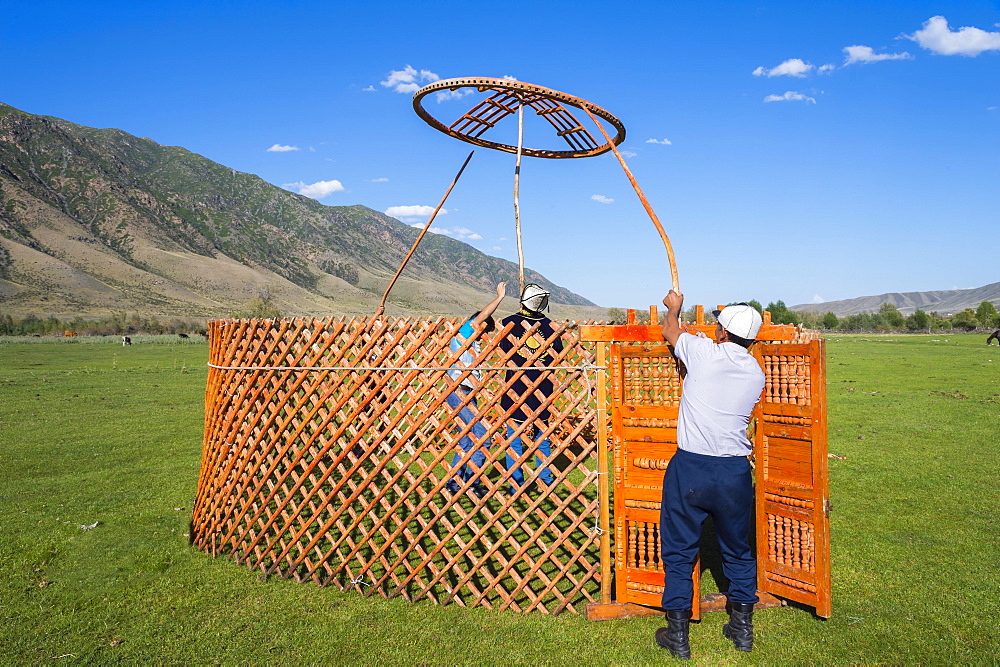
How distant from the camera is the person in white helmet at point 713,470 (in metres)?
3.04

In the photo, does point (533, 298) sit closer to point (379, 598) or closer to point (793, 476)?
point (793, 476)

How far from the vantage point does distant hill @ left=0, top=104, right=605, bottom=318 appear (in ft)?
291

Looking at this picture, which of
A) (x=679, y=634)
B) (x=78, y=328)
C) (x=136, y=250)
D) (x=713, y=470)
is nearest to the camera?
(x=713, y=470)

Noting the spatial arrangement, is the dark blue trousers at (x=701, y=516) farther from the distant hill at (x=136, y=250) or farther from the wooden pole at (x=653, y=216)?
the distant hill at (x=136, y=250)

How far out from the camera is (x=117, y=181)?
157m

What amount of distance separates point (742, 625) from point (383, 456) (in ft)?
8.01

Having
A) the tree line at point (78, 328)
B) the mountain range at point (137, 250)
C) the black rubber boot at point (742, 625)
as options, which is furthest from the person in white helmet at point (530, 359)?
the mountain range at point (137, 250)

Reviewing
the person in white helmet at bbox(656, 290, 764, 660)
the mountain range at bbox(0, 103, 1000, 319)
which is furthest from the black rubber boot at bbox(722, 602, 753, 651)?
the mountain range at bbox(0, 103, 1000, 319)

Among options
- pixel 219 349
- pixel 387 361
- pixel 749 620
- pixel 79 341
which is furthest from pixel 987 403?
pixel 79 341

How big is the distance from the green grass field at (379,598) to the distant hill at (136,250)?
271ft

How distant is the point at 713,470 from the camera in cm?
303

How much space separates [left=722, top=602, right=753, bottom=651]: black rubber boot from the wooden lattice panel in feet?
2.77

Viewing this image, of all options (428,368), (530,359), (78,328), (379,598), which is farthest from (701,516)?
(78,328)

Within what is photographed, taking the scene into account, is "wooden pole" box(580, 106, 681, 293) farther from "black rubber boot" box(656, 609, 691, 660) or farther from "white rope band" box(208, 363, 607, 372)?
"black rubber boot" box(656, 609, 691, 660)
